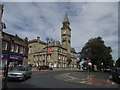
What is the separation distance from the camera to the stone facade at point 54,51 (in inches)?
2805

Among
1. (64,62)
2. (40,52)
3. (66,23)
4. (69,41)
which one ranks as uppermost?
(66,23)

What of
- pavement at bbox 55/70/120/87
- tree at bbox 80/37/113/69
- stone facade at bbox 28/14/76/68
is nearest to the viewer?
pavement at bbox 55/70/120/87

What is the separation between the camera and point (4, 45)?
30.8 meters

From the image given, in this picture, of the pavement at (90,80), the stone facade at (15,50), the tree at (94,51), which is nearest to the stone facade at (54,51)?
the tree at (94,51)

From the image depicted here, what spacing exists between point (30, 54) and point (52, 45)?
19281 millimetres

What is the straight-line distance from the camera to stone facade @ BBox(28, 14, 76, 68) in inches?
2805

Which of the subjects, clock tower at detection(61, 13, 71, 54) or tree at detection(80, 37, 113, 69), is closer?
tree at detection(80, 37, 113, 69)

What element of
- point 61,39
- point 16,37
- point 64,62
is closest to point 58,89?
point 16,37

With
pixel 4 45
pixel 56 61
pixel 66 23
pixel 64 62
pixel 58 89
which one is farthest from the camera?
pixel 66 23

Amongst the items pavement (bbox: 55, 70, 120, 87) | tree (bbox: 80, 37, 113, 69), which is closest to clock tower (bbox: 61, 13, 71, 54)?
tree (bbox: 80, 37, 113, 69)

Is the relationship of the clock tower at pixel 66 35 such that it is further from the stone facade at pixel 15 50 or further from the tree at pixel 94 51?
the stone facade at pixel 15 50

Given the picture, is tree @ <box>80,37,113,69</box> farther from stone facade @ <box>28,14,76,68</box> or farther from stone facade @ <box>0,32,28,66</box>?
stone facade @ <box>28,14,76,68</box>

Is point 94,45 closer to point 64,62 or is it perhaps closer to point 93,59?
point 93,59

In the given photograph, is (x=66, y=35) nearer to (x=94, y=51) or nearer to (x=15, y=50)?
(x=94, y=51)
